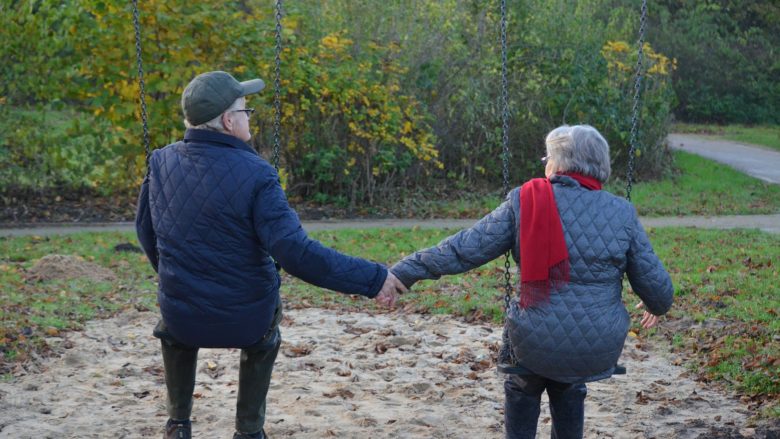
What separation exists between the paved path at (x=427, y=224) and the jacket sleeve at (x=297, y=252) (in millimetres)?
8695

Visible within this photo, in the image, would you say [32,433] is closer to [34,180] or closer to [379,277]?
[379,277]

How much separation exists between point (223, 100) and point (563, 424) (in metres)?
2.09

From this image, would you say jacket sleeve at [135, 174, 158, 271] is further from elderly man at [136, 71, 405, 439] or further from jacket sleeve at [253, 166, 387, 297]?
jacket sleeve at [253, 166, 387, 297]

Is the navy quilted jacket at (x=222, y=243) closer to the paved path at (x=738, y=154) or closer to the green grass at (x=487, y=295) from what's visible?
the green grass at (x=487, y=295)

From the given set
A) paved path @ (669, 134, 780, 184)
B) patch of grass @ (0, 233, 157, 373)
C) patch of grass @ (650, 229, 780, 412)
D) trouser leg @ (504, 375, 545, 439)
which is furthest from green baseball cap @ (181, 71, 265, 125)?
paved path @ (669, 134, 780, 184)

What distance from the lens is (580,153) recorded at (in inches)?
163

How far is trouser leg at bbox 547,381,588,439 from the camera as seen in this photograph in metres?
4.41

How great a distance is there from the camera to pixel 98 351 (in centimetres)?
730

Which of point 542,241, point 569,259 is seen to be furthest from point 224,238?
point 569,259

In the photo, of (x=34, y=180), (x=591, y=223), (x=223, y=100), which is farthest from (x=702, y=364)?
(x=34, y=180)

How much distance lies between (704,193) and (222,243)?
13.7 m

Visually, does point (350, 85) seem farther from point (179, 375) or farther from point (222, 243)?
point (222, 243)

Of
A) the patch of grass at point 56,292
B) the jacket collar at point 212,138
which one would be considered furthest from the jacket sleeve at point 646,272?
the patch of grass at point 56,292

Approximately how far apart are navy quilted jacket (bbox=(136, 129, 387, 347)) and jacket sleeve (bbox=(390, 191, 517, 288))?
0.34 metres
